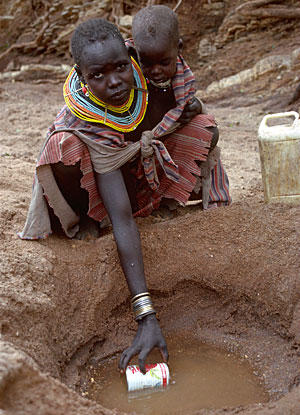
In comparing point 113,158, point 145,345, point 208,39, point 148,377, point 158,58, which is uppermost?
point 158,58

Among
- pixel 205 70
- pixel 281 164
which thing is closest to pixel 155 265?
pixel 281 164

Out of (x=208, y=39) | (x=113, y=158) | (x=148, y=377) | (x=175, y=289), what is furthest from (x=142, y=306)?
(x=208, y=39)

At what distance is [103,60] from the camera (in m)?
2.06

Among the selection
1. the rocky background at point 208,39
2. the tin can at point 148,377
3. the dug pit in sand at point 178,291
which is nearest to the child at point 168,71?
the dug pit in sand at point 178,291

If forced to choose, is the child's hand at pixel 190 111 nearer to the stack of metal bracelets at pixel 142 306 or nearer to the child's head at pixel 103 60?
the child's head at pixel 103 60

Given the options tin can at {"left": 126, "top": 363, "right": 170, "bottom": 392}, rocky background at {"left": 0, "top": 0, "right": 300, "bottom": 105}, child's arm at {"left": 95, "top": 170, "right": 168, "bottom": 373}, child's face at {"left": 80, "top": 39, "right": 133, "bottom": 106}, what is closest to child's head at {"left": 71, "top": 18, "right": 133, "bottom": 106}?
child's face at {"left": 80, "top": 39, "right": 133, "bottom": 106}

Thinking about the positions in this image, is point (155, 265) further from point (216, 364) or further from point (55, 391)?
point (55, 391)

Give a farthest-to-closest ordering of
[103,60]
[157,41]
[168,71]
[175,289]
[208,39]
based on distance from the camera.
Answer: [208,39]
[175,289]
[168,71]
[157,41]
[103,60]

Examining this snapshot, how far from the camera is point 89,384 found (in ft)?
6.90

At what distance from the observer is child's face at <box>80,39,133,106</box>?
2066mm

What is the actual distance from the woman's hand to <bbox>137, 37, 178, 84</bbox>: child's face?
106 centimetres

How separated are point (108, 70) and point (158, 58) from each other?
0.82ft

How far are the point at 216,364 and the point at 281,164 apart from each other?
1009 mm

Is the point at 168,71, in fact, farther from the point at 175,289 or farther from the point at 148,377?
the point at 148,377
